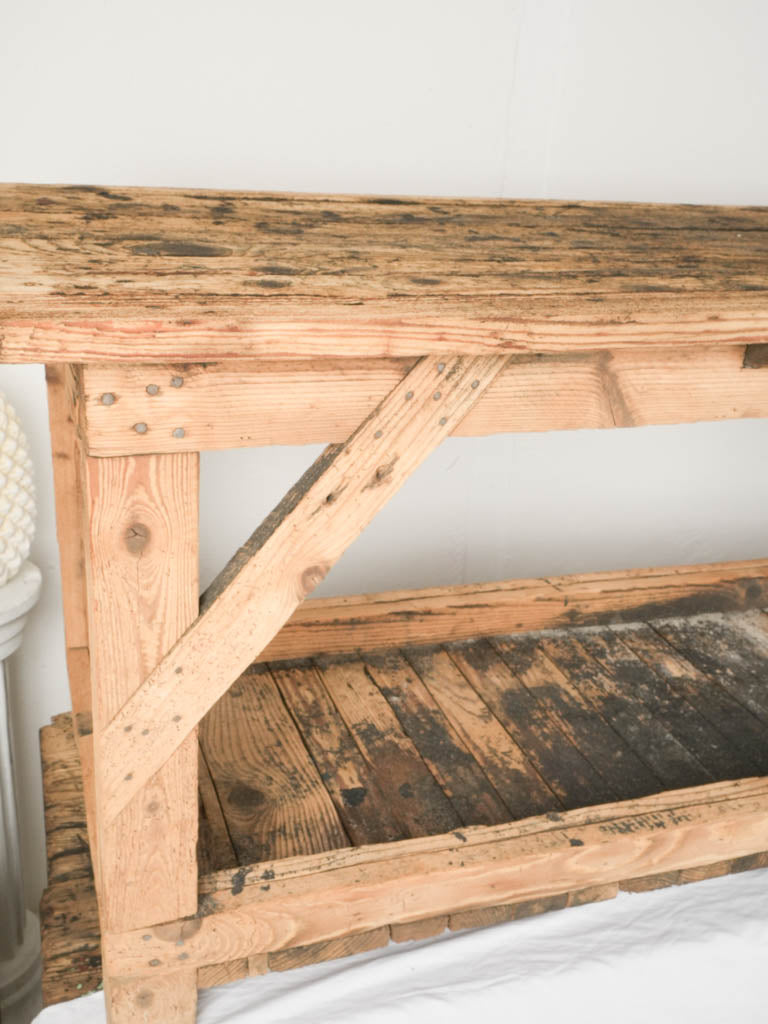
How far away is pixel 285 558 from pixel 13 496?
32.2 inches

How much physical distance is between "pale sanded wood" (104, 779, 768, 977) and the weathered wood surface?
2.38ft

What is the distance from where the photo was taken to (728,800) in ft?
5.36

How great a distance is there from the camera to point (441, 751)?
5.98 feet

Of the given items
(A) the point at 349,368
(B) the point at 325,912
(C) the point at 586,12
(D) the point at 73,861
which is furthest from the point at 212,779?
(C) the point at 586,12

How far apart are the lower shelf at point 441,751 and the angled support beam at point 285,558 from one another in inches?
11.5

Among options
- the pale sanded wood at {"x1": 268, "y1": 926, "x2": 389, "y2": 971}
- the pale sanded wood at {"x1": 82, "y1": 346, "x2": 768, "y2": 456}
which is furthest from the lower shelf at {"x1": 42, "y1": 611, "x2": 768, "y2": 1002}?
the pale sanded wood at {"x1": 82, "y1": 346, "x2": 768, "y2": 456}

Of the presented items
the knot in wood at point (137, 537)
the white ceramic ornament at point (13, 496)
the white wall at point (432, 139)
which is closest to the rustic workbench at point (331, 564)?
the knot in wood at point (137, 537)

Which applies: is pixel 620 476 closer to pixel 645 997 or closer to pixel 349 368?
pixel 645 997

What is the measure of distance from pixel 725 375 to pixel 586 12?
120 centimetres

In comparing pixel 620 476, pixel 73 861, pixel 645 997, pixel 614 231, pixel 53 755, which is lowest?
pixel 645 997

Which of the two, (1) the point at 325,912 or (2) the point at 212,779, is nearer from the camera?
(1) the point at 325,912

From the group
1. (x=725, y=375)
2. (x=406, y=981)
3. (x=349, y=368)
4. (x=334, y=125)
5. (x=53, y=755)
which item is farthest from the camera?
(x=334, y=125)

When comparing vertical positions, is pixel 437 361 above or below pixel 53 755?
below

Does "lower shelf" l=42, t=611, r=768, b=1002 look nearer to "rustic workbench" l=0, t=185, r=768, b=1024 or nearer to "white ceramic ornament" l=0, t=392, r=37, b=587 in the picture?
"rustic workbench" l=0, t=185, r=768, b=1024
